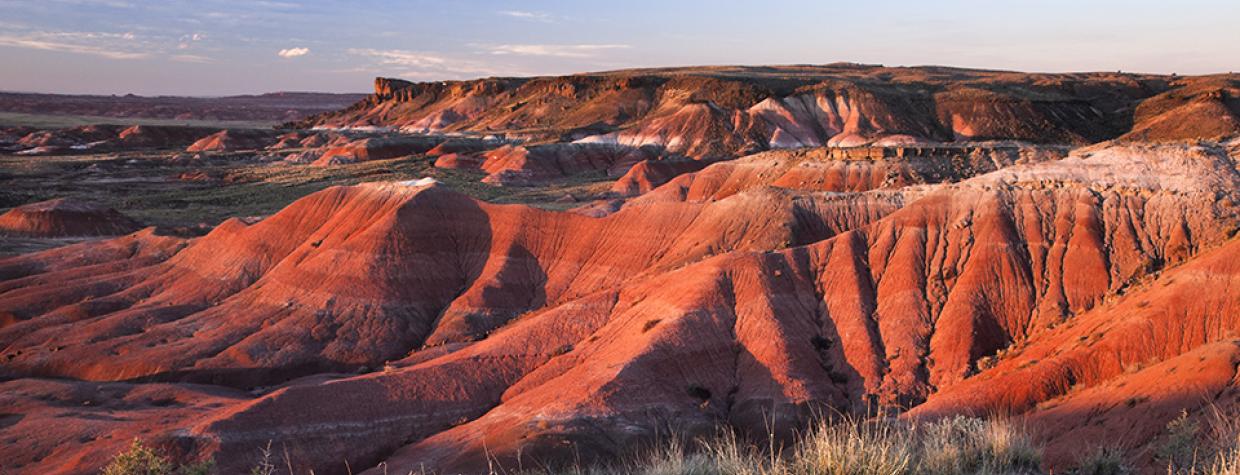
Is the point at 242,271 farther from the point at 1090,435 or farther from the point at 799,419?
the point at 1090,435

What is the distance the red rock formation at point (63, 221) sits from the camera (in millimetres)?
62594

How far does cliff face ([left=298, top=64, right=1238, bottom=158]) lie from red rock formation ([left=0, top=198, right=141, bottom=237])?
60.9 metres

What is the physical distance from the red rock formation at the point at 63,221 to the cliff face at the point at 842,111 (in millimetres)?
60909

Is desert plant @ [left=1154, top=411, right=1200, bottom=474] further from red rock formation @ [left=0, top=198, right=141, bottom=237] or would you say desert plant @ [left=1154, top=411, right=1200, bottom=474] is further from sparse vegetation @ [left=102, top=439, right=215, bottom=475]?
red rock formation @ [left=0, top=198, right=141, bottom=237]

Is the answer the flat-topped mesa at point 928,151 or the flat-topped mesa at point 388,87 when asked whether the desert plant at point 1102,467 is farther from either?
the flat-topped mesa at point 388,87

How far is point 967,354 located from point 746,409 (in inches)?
278

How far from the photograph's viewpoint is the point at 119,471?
15133mm

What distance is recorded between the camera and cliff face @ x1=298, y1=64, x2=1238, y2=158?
4156 inches

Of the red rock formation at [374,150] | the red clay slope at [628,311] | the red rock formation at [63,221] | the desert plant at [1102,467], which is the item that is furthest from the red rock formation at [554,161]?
the desert plant at [1102,467]

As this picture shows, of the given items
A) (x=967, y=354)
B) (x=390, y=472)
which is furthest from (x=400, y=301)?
(x=967, y=354)

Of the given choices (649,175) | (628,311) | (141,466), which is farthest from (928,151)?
(141,466)

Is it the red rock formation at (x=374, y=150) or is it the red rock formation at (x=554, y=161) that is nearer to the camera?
the red rock formation at (x=554, y=161)

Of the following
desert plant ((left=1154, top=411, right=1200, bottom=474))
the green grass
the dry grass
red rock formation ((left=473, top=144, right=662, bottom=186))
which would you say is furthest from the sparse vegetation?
red rock formation ((left=473, top=144, right=662, bottom=186))

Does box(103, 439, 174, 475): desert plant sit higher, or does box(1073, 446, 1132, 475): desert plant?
box(1073, 446, 1132, 475): desert plant
